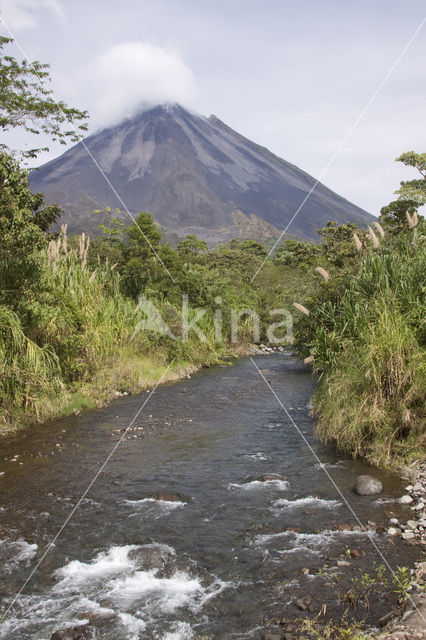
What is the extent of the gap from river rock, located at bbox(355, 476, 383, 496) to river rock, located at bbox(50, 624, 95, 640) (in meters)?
3.71

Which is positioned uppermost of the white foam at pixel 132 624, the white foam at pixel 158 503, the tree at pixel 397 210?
the tree at pixel 397 210

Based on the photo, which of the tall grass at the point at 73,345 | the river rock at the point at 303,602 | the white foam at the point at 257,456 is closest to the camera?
the river rock at the point at 303,602

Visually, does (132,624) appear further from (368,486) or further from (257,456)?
(257,456)

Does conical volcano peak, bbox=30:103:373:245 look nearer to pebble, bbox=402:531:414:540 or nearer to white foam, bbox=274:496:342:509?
white foam, bbox=274:496:342:509

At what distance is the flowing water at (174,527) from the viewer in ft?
13.9

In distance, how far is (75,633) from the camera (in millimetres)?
3900

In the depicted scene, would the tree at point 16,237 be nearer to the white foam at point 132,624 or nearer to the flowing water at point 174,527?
the flowing water at point 174,527

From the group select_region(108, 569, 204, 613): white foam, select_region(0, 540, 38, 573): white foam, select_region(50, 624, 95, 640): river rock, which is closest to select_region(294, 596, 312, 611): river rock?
select_region(108, 569, 204, 613): white foam

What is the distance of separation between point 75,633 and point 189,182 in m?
141

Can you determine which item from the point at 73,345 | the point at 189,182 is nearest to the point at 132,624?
the point at 73,345

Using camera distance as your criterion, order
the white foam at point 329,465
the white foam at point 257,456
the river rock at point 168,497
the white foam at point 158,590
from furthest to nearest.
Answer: the white foam at point 257,456, the white foam at point 329,465, the river rock at point 168,497, the white foam at point 158,590

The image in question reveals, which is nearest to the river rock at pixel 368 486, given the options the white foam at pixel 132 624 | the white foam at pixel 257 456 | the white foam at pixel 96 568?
the white foam at pixel 257 456

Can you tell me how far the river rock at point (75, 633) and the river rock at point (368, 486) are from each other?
146 inches

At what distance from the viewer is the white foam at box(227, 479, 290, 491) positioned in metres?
6.79
